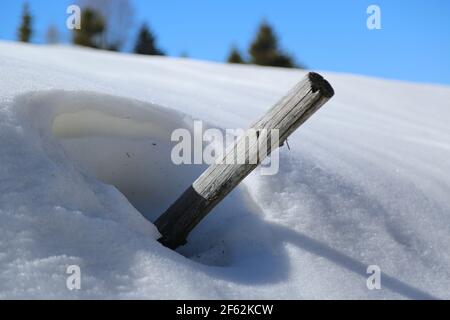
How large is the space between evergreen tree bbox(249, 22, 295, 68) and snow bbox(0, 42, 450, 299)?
47.2 feet

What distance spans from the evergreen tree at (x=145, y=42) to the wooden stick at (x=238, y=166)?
2030 centimetres

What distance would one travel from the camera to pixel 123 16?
21.8 m

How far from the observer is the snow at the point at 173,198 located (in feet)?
5.36

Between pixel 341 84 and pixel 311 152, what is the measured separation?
10.3 ft

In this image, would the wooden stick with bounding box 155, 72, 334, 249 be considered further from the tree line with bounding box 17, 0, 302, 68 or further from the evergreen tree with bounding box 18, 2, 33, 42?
the evergreen tree with bounding box 18, 2, 33, 42

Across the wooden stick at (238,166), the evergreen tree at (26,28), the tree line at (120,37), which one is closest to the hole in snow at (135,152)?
the wooden stick at (238,166)

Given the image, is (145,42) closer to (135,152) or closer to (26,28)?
(26,28)

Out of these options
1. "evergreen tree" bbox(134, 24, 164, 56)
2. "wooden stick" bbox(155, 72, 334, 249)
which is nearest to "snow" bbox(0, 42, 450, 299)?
"wooden stick" bbox(155, 72, 334, 249)

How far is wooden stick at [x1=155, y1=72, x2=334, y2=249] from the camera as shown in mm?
1805

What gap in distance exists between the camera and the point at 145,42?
21.7 meters

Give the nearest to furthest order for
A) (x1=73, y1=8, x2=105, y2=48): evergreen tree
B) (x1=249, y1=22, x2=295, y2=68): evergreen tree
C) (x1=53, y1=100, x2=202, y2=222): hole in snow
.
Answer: (x1=53, y1=100, x2=202, y2=222): hole in snow, (x1=249, y1=22, x2=295, y2=68): evergreen tree, (x1=73, y1=8, x2=105, y2=48): evergreen tree

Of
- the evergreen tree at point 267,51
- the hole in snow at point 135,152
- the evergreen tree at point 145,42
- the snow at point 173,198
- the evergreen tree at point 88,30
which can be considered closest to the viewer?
the snow at point 173,198

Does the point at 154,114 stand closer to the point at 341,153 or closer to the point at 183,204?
the point at 183,204

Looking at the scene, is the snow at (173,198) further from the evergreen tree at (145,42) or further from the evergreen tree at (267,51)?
the evergreen tree at (145,42)
